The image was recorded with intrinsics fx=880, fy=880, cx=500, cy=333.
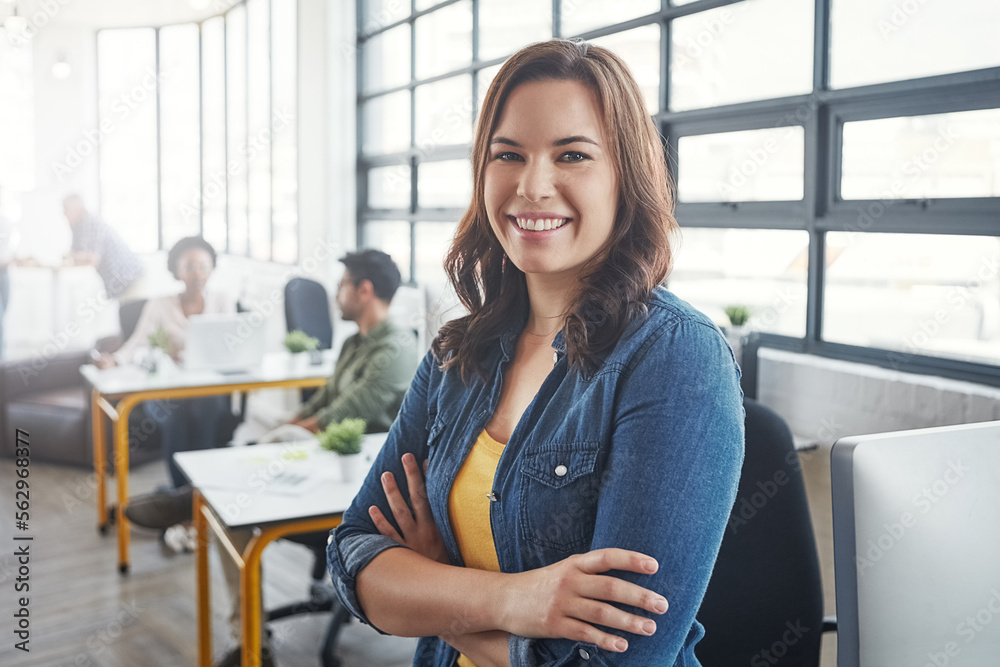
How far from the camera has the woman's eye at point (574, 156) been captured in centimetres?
120

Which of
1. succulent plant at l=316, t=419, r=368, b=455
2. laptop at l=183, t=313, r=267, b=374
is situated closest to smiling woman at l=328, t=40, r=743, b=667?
succulent plant at l=316, t=419, r=368, b=455

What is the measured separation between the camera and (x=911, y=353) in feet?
7.98

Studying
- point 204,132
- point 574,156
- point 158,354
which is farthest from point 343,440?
point 204,132

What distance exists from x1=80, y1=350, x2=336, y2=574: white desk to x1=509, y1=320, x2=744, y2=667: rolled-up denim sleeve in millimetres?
2973

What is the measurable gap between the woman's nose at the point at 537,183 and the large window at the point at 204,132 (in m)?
5.30

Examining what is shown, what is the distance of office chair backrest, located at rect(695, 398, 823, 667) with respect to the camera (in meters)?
1.56

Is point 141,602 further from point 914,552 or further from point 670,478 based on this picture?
point 914,552

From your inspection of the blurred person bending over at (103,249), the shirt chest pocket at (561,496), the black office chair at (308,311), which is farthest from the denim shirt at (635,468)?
the blurred person bending over at (103,249)

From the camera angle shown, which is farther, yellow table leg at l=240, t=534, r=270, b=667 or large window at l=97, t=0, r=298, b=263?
large window at l=97, t=0, r=298, b=263

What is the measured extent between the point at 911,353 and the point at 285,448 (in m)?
1.83

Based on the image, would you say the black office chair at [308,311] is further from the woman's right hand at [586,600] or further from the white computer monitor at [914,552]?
the white computer monitor at [914,552]

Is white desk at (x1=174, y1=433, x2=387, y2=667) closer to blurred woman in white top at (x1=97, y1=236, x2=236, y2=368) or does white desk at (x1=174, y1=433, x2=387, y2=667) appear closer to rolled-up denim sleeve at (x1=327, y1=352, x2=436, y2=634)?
rolled-up denim sleeve at (x1=327, y1=352, x2=436, y2=634)

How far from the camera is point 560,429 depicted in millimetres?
1157

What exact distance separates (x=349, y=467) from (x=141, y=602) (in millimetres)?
1556
